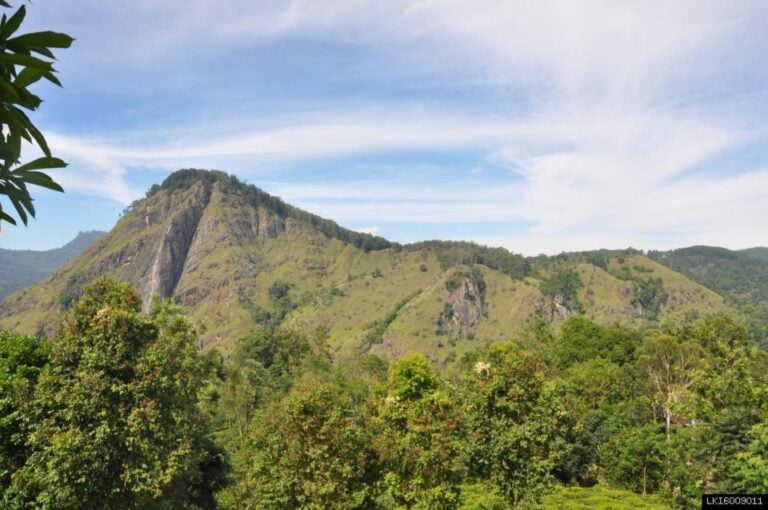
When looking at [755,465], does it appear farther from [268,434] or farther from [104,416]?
[104,416]

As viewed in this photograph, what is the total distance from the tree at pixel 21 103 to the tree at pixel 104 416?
59.3 feet

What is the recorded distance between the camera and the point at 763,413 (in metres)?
21.1

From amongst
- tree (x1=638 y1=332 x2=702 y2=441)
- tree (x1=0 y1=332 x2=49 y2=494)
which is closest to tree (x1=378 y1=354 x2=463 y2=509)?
tree (x1=0 y1=332 x2=49 y2=494)

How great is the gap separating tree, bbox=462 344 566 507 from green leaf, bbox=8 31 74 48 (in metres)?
23.0

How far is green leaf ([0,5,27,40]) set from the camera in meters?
2.28

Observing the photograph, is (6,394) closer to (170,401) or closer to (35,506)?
(35,506)

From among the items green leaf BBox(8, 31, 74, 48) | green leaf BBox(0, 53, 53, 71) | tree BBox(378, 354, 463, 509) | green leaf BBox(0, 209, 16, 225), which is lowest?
tree BBox(378, 354, 463, 509)

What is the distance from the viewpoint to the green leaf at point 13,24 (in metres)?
2.28

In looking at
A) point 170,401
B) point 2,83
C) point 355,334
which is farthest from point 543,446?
point 355,334

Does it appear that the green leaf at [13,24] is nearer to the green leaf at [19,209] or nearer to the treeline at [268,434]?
the green leaf at [19,209]

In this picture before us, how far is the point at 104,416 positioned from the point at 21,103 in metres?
19.2

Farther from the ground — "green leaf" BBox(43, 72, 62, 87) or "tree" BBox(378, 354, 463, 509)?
"green leaf" BBox(43, 72, 62, 87)

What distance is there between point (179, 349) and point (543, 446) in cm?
1818

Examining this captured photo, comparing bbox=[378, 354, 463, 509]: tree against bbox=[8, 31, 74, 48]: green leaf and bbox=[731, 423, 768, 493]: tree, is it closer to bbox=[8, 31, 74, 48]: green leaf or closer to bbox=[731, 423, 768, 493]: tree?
bbox=[731, 423, 768, 493]: tree
